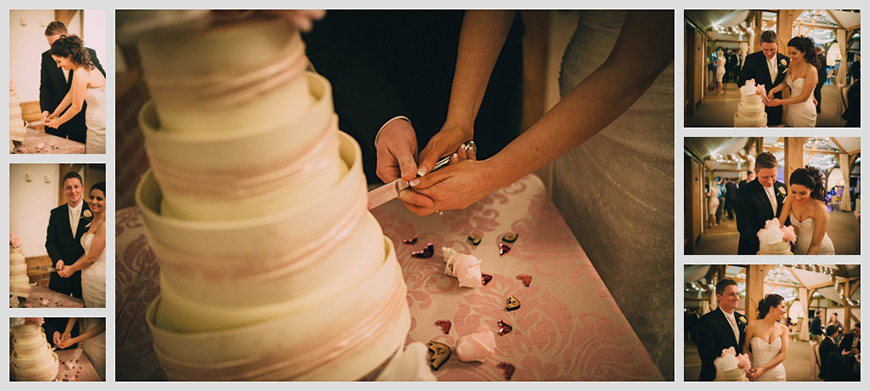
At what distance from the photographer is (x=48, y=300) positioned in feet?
3.17

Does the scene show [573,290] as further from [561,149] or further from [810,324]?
[810,324]

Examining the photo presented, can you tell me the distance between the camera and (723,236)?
1012mm

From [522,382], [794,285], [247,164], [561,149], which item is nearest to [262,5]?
[247,164]

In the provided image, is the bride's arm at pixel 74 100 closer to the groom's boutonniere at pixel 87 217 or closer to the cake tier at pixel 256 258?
the groom's boutonniere at pixel 87 217

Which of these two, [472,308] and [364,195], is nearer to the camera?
[364,195]

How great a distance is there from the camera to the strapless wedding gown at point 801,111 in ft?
3.30

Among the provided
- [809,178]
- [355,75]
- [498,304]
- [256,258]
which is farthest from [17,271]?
[809,178]

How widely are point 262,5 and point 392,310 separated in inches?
16.7

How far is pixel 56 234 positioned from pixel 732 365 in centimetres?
106

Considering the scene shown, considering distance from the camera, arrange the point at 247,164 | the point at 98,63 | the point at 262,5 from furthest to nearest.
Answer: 1. the point at 98,63
2. the point at 262,5
3. the point at 247,164

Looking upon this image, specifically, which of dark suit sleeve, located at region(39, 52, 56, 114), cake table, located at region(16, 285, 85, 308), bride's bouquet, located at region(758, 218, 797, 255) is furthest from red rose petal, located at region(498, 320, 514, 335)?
dark suit sleeve, located at region(39, 52, 56, 114)

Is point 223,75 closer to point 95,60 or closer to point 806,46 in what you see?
point 95,60

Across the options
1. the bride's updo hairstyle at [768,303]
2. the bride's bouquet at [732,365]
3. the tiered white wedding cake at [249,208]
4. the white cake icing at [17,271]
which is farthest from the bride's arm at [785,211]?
the white cake icing at [17,271]

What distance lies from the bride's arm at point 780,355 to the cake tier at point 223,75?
2.69 ft
